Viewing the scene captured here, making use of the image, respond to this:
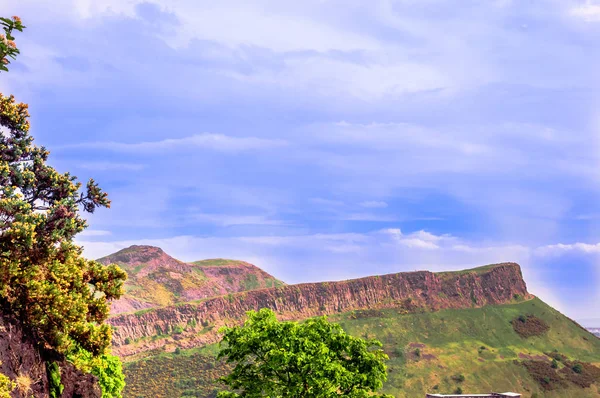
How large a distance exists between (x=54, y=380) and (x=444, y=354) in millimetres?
118371

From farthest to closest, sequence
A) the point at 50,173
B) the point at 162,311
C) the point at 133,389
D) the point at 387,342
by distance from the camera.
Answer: the point at 162,311
the point at 387,342
the point at 133,389
the point at 50,173

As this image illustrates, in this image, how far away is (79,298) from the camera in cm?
2311

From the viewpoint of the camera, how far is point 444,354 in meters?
128

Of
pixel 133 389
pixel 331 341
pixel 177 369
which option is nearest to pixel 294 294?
pixel 177 369

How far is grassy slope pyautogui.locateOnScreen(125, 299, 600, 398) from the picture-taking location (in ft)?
376

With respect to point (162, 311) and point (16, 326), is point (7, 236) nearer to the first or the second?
point (16, 326)

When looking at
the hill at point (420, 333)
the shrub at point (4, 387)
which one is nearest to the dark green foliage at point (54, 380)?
the shrub at point (4, 387)

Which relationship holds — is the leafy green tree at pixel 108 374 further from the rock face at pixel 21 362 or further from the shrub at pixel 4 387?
the shrub at pixel 4 387

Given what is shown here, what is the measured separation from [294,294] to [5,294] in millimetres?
147724

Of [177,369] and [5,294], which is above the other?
[5,294]

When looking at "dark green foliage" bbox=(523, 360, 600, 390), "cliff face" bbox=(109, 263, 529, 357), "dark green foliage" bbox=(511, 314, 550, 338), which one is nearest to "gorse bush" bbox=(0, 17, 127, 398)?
"dark green foliage" bbox=(523, 360, 600, 390)

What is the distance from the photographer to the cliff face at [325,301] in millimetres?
149875

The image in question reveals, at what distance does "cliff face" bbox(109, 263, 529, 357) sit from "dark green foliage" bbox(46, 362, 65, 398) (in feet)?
413

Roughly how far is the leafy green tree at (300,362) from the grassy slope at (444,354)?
85.2 meters
